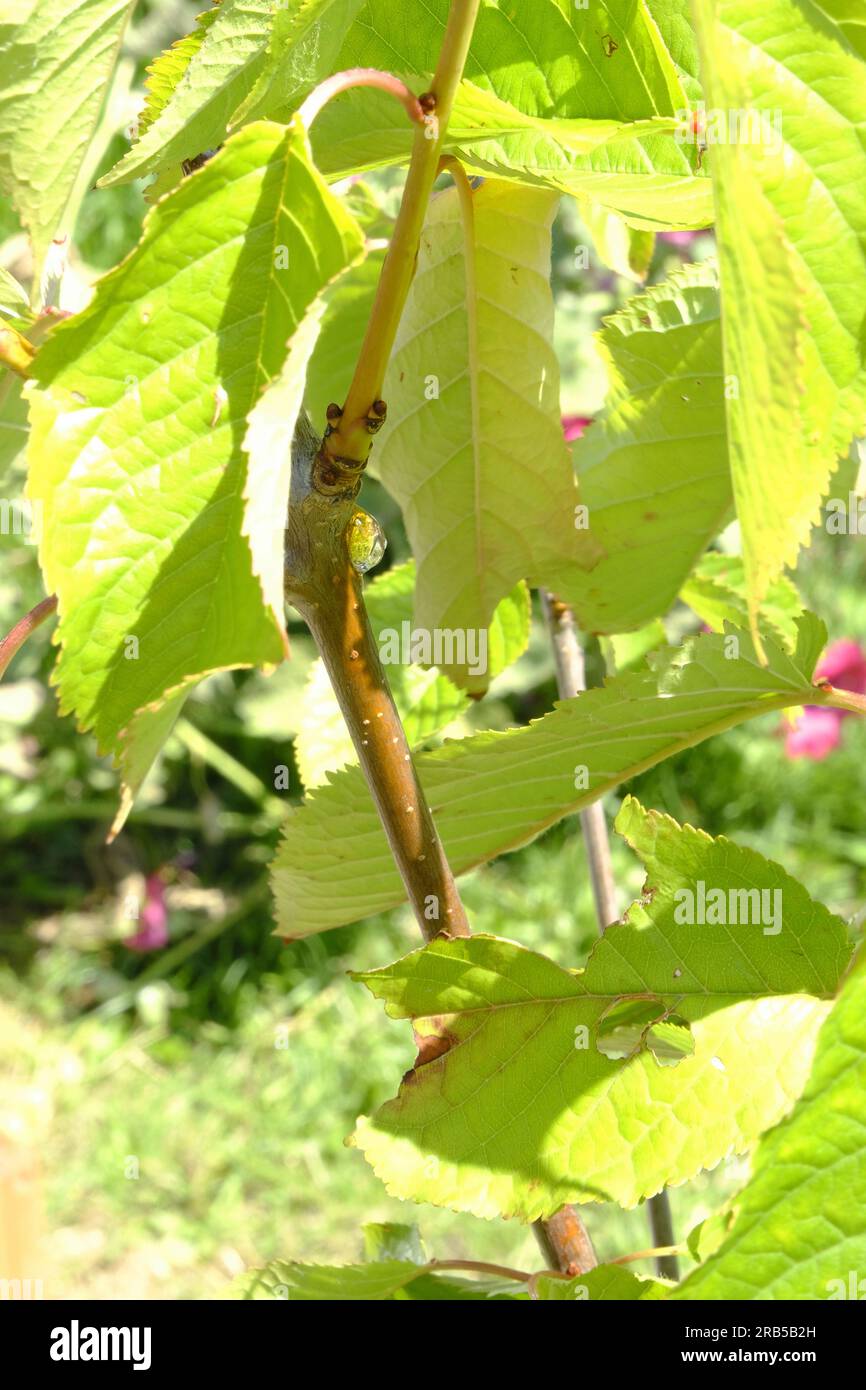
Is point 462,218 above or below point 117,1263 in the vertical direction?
above

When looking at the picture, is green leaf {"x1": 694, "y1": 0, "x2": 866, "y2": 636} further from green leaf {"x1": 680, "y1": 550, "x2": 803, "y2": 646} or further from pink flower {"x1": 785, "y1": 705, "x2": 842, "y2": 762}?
pink flower {"x1": 785, "y1": 705, "x2": 842, "y2": 762}

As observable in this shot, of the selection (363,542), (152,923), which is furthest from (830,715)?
(363,542)

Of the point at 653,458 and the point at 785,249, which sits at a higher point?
the point at 653,458

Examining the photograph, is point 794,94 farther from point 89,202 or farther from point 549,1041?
point 89,202

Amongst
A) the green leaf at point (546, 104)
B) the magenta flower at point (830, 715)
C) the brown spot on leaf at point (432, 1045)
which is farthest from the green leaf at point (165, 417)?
the magenta flower at point (830, 715)

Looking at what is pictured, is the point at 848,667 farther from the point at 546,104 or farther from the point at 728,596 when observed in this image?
the point at 546,104

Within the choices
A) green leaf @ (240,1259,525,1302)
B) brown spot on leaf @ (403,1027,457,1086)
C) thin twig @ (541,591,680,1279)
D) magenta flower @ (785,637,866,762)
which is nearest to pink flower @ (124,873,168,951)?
magenta flower @ (785,637,866,762)
